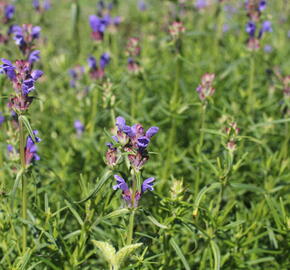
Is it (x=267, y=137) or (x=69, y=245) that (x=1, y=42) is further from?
(x=267, y=137)

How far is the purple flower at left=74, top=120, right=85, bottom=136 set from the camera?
4.90 m

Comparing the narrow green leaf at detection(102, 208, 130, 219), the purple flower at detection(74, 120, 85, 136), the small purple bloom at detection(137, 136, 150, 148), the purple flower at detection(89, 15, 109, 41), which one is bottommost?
the purple flower at detection(74, 120, 85, 136)

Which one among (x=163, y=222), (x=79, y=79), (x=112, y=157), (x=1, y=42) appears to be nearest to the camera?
(x=112, y=157)

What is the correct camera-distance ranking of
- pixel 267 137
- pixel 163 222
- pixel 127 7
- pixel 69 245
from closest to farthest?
pixel 163 222 < pixel 69 245 < pixel 267 137 < pixel 127 7

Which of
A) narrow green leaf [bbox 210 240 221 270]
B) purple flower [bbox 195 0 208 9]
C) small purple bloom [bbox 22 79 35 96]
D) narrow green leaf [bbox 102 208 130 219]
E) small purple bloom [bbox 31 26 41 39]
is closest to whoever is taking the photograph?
narrow green leaf [bbox 102 208 130 219]

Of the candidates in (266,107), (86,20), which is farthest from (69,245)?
(86,20)

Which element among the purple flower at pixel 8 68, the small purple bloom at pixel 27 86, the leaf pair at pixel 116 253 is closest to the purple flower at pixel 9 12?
the purple flower at pixel 8 68

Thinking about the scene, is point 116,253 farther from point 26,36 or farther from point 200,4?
point 200,4

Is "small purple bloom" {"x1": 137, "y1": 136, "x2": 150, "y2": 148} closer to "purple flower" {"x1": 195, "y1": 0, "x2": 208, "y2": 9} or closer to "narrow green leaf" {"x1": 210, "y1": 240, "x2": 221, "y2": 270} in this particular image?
"narrow green leaf" {"x1": 210, "y1": 240, "x2": 221, "y2": 270}

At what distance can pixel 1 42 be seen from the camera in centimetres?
442

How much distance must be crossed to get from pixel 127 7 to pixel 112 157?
360 inches

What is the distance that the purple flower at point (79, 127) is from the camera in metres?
4.90

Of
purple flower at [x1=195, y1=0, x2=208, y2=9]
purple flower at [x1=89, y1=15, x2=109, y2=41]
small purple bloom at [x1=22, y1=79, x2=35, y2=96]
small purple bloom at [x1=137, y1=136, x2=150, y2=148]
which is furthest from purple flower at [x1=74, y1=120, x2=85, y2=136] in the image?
purple flower at [x1=195, y1=0, x2=208, y2=9]

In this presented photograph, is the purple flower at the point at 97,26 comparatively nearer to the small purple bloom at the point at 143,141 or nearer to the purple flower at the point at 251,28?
the purple flower at the point at 251,28
